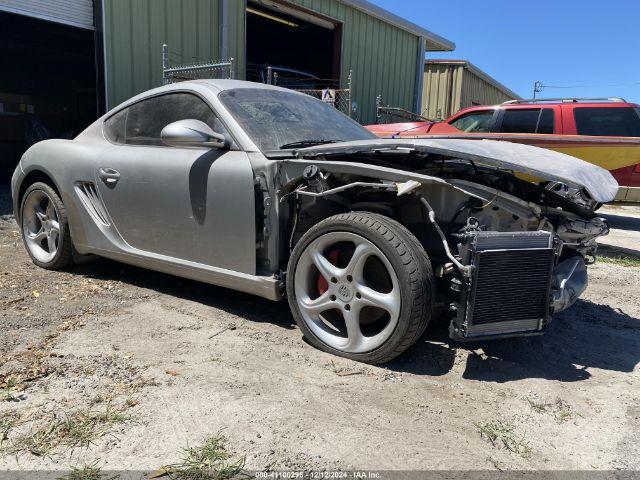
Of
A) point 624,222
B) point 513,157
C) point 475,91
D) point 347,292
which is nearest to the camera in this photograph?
point 513,157

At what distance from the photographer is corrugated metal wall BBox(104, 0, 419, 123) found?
8539 mm

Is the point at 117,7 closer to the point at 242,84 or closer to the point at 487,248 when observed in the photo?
the point at 242,84

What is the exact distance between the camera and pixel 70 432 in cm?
219

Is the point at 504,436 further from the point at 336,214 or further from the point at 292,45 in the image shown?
the point at 292,45

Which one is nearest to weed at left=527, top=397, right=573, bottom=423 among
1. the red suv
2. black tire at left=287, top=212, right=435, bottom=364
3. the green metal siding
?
black tire at left=287, top=212, right=435, bottom=364

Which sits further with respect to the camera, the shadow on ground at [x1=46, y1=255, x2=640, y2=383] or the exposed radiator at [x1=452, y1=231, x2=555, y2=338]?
the shadow on ground at [x1=46, y1=255, x2=640, y2=383]

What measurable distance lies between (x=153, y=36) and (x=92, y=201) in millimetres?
5882

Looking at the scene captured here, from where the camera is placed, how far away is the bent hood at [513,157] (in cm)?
267

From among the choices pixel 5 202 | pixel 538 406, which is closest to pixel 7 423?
pixel 538 406

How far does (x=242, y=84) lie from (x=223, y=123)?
2.03ft

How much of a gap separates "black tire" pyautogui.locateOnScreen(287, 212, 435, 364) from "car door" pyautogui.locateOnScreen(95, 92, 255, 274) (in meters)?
0.72

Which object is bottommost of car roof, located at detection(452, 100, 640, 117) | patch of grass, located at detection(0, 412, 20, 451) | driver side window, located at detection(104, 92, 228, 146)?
patch of grass, located at detection(0, 412, 20, 451)

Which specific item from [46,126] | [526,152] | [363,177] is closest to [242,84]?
[363,177]

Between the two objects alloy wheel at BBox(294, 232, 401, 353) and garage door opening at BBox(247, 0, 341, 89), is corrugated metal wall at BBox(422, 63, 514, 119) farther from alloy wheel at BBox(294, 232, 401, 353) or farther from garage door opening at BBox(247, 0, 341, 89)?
alloy wheel at BBox(294, 232, 401, 353)
